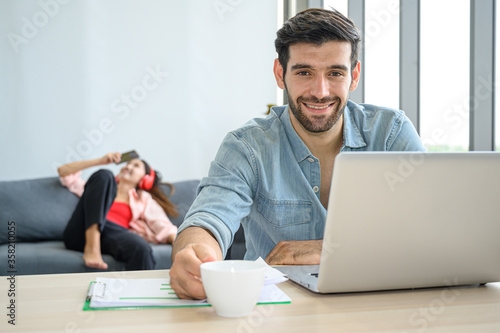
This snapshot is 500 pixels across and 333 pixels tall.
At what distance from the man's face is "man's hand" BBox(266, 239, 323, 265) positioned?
44 centimetres

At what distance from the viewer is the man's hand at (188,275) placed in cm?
72

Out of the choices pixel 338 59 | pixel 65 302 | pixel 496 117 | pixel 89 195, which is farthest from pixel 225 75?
pixel 65 302

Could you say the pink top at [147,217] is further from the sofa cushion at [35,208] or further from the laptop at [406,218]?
the laptop at [406,218]

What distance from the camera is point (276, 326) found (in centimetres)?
62

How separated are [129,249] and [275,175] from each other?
5.47 ft

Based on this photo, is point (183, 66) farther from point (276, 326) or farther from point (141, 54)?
point (276, 326)

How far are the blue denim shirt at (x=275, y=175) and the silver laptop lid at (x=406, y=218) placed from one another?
45cm

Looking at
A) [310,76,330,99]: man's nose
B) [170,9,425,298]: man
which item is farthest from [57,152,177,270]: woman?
[310,76,330,99]: man's nose

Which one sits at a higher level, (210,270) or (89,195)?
(210,270)

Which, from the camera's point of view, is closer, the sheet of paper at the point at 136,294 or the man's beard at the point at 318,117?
the sheet of paper at the point at 136,294

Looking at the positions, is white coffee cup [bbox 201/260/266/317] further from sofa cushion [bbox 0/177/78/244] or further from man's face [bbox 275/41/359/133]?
sofa cushion [bbox 0/177/78/244]

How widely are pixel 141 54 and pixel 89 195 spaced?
1.31m

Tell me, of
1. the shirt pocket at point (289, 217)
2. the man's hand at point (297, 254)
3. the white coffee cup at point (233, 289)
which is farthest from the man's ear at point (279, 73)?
the white coffee cup at point (233, 289)

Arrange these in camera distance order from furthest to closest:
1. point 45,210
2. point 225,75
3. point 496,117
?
point 225,75, point 45,210, point 496,117
